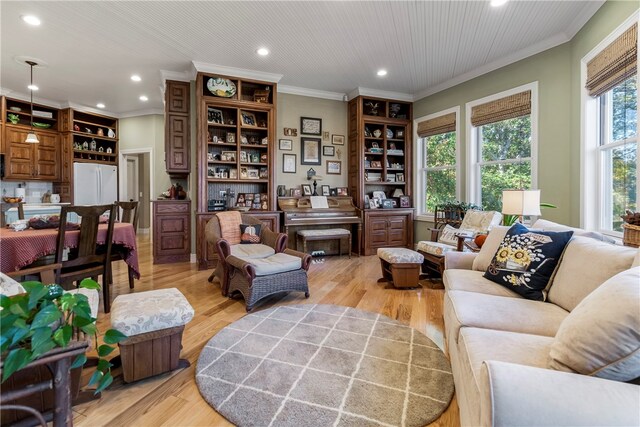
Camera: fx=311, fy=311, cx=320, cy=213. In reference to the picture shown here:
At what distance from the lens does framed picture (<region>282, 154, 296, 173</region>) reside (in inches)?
213

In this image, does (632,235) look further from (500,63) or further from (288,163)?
(288,163)

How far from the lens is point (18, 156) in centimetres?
569

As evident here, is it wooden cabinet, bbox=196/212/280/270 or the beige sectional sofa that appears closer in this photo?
the beige sectional sofa

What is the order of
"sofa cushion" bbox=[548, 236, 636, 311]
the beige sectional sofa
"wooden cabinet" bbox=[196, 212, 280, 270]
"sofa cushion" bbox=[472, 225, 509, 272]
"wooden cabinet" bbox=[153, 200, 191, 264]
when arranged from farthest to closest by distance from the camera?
"wooden cabinet" bbox=[153, 200, 191, 264] < "wooden cabinet" bbox=[196, 212, 280, 270] < "sofa cushion" bbox=[472, 225, 509, 272] < "sofa cushion" bbox=[548, 236, 636, 311] < the beige sectional sofa

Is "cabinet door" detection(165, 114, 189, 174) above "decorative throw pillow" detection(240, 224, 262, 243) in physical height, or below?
above

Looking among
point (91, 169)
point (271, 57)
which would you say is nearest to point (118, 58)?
point (271, 57)

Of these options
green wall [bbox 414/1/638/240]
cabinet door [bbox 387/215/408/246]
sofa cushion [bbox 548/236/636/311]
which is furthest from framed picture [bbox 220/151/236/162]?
sofa cushion [bbox 548/236/636/311]

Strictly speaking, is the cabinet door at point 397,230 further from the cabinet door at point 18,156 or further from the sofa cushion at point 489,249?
the cabinet door at point 18,156

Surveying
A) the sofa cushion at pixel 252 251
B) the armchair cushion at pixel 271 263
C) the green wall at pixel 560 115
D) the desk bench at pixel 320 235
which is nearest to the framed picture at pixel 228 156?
the desk bench at pixel 320 235

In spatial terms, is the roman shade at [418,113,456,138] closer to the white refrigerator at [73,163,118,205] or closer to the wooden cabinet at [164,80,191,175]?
the wooden cabinet at [164,80,191,175]

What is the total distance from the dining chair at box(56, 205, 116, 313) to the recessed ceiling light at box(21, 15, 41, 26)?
2.38 m

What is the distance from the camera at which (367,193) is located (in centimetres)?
588

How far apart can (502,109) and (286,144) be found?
10.8ft

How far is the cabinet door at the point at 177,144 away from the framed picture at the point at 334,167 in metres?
2.39
